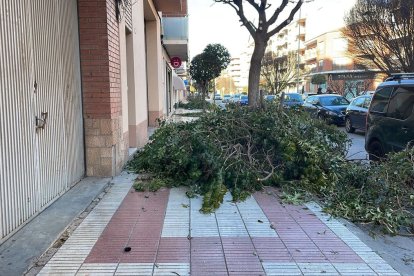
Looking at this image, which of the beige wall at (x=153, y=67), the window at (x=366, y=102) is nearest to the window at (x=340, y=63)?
the window at (x=366, y=102)

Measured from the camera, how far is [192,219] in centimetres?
514

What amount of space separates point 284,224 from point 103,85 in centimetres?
363

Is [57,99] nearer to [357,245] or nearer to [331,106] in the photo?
[357,245]

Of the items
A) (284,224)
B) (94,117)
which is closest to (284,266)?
(284,224)

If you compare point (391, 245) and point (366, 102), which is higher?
point (366, 102)

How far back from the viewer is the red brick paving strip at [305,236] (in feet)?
13.3

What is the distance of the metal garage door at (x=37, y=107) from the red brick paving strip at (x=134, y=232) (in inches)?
35.6

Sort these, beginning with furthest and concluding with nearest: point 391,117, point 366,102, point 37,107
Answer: point 366,102
point 391,117
point 37,107

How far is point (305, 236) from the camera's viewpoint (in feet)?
15.1

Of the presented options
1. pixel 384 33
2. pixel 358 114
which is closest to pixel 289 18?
pixel 358 114

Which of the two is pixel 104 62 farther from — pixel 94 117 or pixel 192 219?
pixel 192 219

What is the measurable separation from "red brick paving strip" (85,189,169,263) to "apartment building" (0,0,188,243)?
2.96 feet

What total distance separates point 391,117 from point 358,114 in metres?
8.88

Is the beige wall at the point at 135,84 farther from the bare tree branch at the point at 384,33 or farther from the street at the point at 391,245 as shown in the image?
the bare tree branch at the point at 384,33
